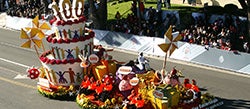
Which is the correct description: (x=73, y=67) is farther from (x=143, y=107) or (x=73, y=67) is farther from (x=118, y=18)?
(x=118, y=18)

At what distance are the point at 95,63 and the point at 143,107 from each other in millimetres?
3757

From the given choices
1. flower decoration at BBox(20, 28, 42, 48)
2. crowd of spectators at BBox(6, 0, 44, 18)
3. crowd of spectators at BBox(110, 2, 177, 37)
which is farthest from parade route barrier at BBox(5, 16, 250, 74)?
crowd of spectators at BBox(6, 0, 44, 18)

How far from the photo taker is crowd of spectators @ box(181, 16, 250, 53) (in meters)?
25.2

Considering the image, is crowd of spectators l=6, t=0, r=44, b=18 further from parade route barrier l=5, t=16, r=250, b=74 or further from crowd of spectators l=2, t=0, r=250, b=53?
parade route barrier l=5, t=16, r=250, b=74

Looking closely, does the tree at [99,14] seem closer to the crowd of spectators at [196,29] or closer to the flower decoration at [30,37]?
the crowd of spectators at [196,29]

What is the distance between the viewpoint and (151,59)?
27109 mm

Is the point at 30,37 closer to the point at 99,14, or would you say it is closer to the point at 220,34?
the point at 220,34

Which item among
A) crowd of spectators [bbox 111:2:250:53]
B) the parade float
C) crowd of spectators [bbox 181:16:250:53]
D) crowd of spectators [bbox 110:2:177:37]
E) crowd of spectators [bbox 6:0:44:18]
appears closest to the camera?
the parade float

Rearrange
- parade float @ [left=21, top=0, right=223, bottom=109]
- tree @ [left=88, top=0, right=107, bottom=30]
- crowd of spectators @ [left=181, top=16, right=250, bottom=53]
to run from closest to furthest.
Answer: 1. parade float @ [left=21, top=0, right=223, bottom=109]
2. crowd of spectators @ [left=181, top=16, right=250, bottom=53]
3. tree @ [left=88, top=0, right=107, bottom=30]

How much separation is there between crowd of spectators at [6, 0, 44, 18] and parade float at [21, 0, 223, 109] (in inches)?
714

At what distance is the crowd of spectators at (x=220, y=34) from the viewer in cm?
2520

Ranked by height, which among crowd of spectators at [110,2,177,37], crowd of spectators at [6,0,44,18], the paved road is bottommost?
the paved road

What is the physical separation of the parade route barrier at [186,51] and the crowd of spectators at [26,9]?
1004 centimetres

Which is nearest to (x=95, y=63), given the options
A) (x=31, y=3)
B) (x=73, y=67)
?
(x=73, y=67)
